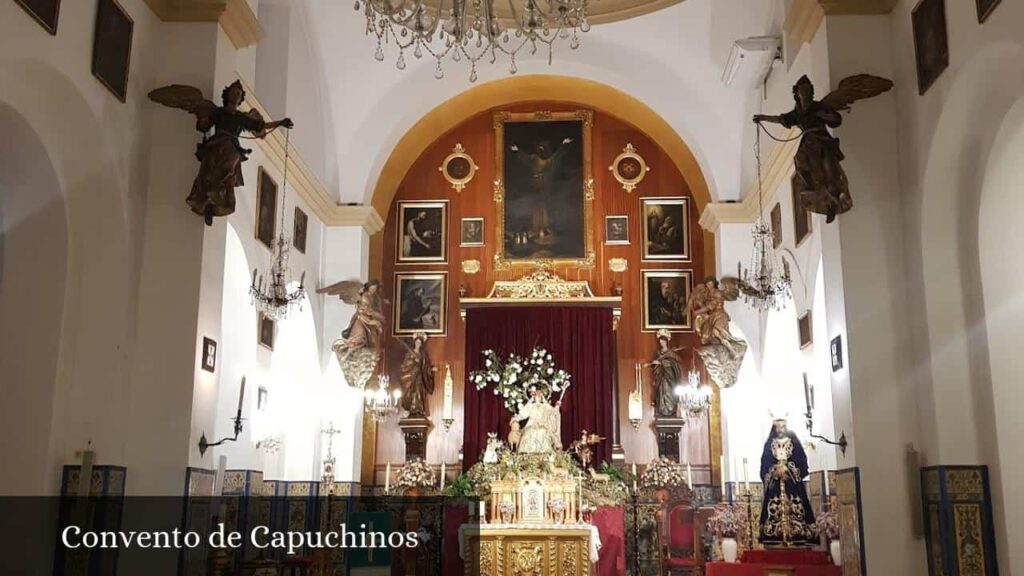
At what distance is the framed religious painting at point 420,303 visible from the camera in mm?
15547

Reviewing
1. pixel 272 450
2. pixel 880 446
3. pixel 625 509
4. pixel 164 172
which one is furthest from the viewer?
pixel 625 509

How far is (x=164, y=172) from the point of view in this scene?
8.49 m

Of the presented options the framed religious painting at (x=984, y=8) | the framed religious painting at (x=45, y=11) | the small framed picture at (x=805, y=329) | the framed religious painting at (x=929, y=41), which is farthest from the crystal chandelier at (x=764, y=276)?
the framed religious painting at (x=45, y=11)

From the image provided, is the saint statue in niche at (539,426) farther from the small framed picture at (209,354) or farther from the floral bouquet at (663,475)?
the small framed picture at (209,354)

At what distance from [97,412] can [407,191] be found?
8873mm

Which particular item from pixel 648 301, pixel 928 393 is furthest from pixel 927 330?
pixel 648 301

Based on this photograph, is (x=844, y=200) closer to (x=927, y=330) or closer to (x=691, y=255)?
(x=927, y=330)

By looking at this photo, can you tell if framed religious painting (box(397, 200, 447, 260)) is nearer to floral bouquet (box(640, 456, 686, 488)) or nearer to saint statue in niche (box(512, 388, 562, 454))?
saint statue in niche (box(512, 388, 562, 454))

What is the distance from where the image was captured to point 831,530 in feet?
31.3

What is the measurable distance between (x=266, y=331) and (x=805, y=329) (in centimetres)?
666

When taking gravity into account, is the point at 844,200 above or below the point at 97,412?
above

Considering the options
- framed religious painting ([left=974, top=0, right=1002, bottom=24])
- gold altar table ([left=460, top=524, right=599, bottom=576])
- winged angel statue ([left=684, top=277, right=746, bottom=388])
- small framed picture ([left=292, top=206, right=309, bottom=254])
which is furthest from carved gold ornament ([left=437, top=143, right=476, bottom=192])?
framed religious painting ([left=974, top=0, right=1002, bottom=24])

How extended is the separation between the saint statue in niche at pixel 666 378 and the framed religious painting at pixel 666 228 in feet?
4.64

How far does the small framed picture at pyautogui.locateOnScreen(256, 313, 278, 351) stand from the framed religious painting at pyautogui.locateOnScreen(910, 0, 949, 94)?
7.81 metres
